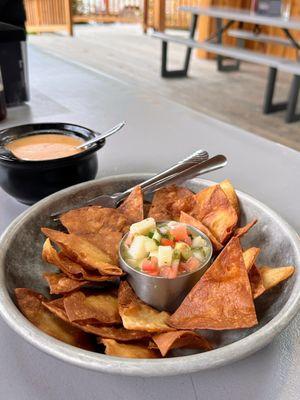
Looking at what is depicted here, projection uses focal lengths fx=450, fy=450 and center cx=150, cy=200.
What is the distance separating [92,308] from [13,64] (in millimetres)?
1252

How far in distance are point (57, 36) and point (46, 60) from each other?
502 centimetres

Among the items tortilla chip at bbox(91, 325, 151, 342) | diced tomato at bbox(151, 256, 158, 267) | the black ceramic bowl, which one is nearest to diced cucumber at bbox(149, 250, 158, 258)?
diced tomato at bbox(151, 256, 158, 267)

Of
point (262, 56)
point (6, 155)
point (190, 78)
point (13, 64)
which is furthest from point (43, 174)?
point (190, 78)

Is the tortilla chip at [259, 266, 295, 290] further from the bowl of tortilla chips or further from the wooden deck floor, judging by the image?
the wooden deck floor

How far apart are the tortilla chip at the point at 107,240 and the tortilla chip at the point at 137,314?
0.24ft

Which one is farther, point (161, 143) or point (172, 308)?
point (161, 143)

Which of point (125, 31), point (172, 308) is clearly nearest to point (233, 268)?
point (172, 308)

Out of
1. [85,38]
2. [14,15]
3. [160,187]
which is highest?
[14,15]

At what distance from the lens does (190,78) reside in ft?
16.3

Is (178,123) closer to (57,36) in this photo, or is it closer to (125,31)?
(57,36)

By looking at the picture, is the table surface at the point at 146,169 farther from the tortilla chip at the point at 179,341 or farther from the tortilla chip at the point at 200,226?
the tortilla chip at the point at 200,226

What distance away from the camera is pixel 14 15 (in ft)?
5.26

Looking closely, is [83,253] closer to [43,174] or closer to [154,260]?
[154,260]

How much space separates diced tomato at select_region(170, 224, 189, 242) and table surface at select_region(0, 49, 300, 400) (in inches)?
7.8
